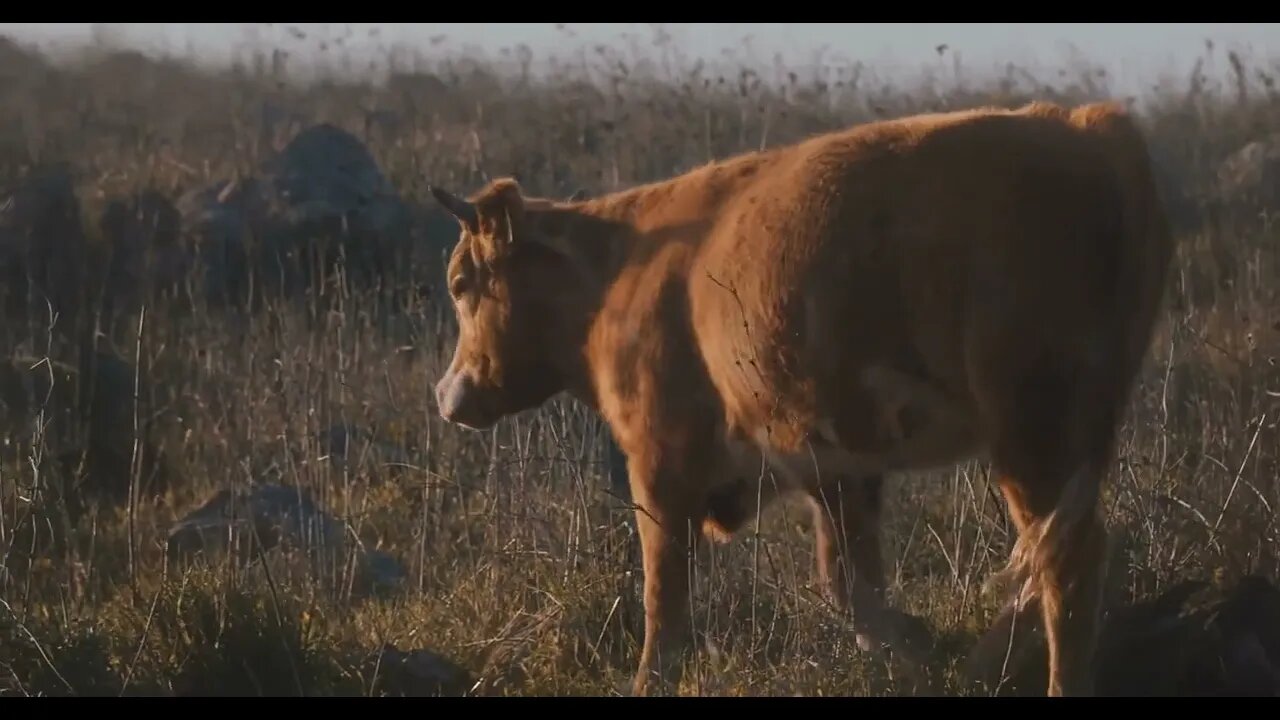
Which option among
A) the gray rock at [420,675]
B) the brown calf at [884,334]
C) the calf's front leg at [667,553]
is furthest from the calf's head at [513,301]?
the gray rock at [420,675]

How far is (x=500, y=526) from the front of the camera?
21.8 feet

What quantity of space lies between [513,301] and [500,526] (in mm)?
970

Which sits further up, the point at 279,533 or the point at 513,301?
the point at 513,301

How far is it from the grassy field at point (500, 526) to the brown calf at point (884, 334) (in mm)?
323

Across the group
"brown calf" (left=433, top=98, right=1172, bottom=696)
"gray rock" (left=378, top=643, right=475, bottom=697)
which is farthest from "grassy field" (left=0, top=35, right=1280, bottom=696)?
"brown calf" (left=433, top=98, right=1172, bottom=696)

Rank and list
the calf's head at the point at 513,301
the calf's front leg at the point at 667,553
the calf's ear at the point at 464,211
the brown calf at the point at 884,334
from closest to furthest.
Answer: the brown calf at the point at 884,334 → the calf's front leg at the point at 667,553 → the calf's ear at the point at 464,211 → the calf's head at the point at 513,301

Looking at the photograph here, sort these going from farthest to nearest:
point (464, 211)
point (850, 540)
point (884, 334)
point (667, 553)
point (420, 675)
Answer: point (464, 211) < point (850, 540) < point (667, 553) < point (420, 675) < point (884, 334)

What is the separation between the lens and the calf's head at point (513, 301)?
616 centimetres

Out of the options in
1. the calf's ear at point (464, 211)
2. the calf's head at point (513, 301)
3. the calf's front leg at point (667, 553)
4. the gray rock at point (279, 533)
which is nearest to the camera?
the calf's front leg at point (667, 553)

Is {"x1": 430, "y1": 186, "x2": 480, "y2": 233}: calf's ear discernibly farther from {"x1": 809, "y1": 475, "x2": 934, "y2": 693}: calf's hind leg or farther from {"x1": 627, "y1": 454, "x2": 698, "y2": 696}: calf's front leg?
{"x1": 809, "y1": 475, "x2": 934, "y2": 693}: calf's hind leg

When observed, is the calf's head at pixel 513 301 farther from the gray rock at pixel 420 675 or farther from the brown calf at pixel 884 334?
the gray rock at pixel 420 675

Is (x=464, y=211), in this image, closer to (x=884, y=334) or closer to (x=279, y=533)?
(x=279, y=533)

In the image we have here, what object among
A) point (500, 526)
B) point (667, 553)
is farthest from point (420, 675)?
point (500, 526)

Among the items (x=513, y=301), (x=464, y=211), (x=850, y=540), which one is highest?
(x=464, y=211)
